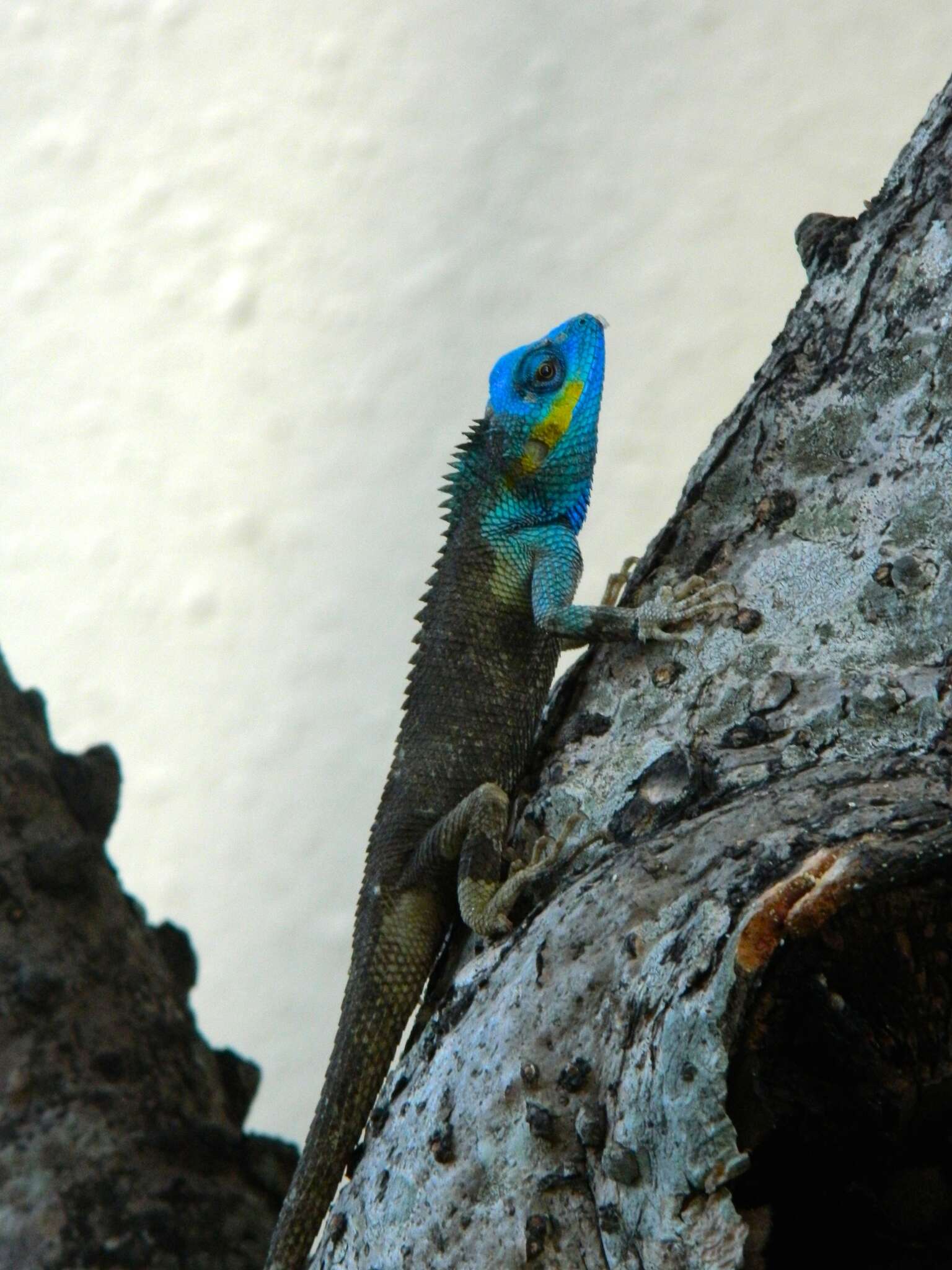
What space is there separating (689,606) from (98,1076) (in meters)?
0.92

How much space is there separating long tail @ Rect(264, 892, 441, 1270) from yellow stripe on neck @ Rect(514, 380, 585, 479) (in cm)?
71

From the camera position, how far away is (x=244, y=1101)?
6.05ft

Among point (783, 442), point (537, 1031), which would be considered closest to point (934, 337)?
point (783, 442)

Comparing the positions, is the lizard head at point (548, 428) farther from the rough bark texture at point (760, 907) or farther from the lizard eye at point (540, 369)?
the rough bark texture at point (760, 907)

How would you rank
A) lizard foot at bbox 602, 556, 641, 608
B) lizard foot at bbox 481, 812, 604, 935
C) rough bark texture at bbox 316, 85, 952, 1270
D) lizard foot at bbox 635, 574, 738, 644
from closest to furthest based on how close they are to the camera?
1. rough bark texture at bbox 316, 85, 952, 1270
2. lizard foot at bbox 481, 812, 604, 935
3. lizard foot at bbox 635, 574, 738, 644
4. lizard foot at bbox 602, 556, 641, 608

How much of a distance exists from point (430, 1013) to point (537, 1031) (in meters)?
0.34

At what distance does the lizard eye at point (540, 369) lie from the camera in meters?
→ 2.12

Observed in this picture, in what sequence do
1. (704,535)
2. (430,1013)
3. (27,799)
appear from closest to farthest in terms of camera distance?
1. (430,1013)
2. (704,535)
3. (27,799)

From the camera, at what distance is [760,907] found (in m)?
0.99

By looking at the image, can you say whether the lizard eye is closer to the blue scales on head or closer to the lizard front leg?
the blue scales on head

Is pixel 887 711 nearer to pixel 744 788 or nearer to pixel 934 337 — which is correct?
pixel 744 788

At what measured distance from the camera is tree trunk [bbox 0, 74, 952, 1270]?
3.20ft

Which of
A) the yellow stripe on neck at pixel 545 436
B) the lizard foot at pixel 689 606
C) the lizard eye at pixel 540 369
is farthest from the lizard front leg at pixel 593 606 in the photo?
the lizard eye at pixel 540 369

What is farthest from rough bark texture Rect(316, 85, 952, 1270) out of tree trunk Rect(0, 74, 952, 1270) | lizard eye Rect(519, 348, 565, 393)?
lizard eye Rect(519, 348, 565, 393)
